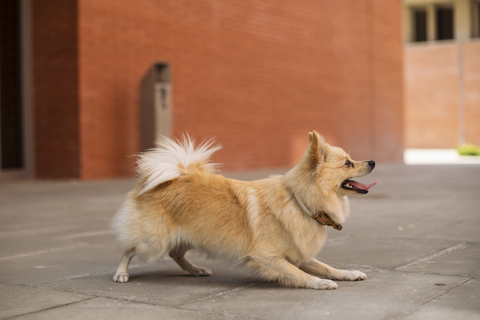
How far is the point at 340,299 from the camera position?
13.1 ft

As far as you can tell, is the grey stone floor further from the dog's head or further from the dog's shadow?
the dog's head

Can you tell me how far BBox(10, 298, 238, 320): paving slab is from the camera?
11.8 feet

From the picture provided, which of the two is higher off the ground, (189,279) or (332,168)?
(332,168)

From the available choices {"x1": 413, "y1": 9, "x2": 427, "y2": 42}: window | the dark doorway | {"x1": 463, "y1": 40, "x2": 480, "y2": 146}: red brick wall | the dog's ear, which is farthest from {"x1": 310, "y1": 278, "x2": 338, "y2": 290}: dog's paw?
{"x1": 413, "y1": 9, "x2": 427, "y2": 42}: window

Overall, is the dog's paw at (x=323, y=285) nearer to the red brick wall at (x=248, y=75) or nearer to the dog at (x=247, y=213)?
the dog at (x=247, y=213)

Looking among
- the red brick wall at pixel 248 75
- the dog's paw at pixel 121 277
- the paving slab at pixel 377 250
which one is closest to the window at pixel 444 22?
the red brick wall at pixel 248 75

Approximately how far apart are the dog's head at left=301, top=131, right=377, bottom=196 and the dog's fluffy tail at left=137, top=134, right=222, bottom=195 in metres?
0.86

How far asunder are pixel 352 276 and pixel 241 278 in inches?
35.6

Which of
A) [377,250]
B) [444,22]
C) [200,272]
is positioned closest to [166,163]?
[200,272]

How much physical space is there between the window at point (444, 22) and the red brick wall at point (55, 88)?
3207cm

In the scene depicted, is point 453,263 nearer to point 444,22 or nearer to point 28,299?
point 28,299

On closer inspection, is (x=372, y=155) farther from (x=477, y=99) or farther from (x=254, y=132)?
(x=477, y=99)

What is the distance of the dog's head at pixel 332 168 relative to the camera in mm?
4402

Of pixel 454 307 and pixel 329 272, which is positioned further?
pixel 329 272
